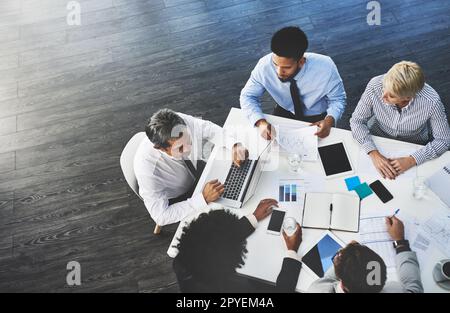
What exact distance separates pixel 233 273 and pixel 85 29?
3.35 meters

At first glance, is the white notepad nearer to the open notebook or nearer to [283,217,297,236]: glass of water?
the open notebook

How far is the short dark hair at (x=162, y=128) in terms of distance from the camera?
7.39 ft

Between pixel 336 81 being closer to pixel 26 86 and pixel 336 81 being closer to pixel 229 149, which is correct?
pixel 229 149

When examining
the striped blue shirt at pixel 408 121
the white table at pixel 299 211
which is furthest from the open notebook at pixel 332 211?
the striped blue shirt at pixel 408 121

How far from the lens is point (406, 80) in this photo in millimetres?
2207

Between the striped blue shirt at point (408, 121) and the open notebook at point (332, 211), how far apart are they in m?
0.36

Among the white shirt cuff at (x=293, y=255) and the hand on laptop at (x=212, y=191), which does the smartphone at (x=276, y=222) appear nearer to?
the white shirt cuff at (x=293, y=255)

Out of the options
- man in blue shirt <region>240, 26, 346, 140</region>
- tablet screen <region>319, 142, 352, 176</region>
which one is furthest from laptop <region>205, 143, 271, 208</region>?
tablet screen <region>319, 142, 352, 176</region>

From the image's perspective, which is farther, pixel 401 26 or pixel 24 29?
pixel 24 29

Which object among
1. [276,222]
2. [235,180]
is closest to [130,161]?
[235,180]

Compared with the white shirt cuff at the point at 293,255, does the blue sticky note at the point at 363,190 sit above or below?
above
